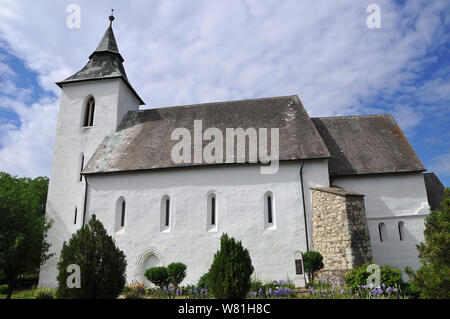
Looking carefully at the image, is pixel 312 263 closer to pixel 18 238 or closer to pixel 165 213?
pixel 165 213

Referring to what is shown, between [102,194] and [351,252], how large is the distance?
13.2 metres

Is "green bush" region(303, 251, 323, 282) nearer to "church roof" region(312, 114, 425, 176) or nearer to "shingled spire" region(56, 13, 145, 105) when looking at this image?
"church roof" region(312, 114, 425, 176)

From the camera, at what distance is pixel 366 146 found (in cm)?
1842

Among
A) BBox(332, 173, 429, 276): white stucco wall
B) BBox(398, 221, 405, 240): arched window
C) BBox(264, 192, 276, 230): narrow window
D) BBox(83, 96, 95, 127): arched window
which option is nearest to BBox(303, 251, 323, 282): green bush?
BBox(264, 192, 276, 230): narrow window

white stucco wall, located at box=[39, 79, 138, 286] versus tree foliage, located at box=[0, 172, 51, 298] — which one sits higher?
white stucco wall, located at box=[39, 79, 138, 286]

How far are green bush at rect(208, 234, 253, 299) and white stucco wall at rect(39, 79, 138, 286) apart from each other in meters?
11.0

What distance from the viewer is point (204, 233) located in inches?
607

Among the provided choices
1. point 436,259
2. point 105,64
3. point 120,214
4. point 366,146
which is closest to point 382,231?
point 366,146

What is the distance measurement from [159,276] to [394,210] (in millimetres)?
12962

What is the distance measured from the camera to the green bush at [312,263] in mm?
13133

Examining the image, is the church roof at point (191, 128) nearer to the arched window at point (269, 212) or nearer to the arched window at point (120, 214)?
the arched window at point (120, 214)

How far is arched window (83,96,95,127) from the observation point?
19.8m
